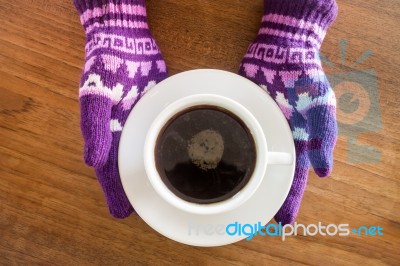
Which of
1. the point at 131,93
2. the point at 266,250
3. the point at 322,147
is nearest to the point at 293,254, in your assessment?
the point at 266,250

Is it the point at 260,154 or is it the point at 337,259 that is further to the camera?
the point at 337,259

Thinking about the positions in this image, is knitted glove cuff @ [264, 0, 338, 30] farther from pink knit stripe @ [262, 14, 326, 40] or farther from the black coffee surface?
the black coffee surface

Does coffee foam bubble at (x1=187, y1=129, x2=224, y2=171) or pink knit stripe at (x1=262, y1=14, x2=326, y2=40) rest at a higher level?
pink knit stripe at (x1=262, y1=14, x2=326, y2=40)

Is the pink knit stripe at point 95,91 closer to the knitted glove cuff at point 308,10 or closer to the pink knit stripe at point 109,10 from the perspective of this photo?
the pink knit stripe at point 109,10

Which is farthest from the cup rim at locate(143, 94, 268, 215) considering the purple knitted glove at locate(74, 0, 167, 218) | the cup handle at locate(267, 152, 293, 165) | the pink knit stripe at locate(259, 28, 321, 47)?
Result: the pink knit stripe at locate(259, 28, 321, 47)

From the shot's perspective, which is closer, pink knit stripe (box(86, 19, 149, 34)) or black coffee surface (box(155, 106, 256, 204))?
black coffee surface (box(155, 106, 256, 204))

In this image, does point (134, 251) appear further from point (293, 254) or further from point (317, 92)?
point (317, 92)

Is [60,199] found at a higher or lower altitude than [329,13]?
lower
